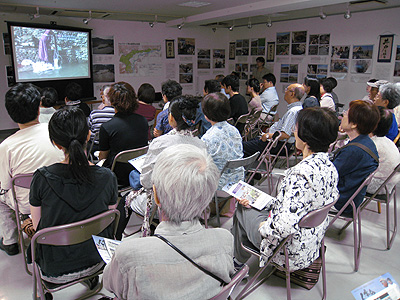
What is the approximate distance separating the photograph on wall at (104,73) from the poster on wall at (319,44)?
4.76 m

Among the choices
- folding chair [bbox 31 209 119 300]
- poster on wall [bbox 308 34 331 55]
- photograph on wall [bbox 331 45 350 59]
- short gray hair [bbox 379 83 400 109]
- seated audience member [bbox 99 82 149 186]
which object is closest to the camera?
folding chair [bbox 31 209 119 300]

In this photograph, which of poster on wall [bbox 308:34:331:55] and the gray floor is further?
poster on wall [bbox 308:34:331:55]

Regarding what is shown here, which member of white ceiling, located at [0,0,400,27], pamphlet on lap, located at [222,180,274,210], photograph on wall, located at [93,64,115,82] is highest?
white ceiling, located at [0,0,400,27]

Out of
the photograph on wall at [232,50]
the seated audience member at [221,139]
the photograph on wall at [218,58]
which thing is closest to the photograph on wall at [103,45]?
the photograph on wall at [218,58]

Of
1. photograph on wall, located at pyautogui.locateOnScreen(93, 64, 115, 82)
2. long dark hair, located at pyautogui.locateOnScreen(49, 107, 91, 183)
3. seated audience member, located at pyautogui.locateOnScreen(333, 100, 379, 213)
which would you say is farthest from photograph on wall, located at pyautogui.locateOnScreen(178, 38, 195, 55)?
long dark hair, located at pyautogui.locateOnScreen(49, 107, 91, 183)

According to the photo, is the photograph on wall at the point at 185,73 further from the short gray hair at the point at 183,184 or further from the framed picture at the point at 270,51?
the short gray hair at the point at 183,184

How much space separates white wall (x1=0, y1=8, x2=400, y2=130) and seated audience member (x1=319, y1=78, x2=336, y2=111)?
1831mm

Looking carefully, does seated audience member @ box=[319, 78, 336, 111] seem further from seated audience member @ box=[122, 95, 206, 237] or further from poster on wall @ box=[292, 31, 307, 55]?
seated audience member @ box=[122, 95, 206, 237]

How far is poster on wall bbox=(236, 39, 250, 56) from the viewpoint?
8844 mm

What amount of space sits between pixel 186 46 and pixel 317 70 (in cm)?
361

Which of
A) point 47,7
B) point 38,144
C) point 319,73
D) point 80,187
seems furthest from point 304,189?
point 319,73

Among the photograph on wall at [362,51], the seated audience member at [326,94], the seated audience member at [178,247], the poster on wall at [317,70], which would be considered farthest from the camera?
the poster on wall at [317,70]

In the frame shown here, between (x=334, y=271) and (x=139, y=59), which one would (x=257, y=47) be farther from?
(x=334, y=271)

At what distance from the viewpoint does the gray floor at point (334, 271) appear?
210 centimetres
